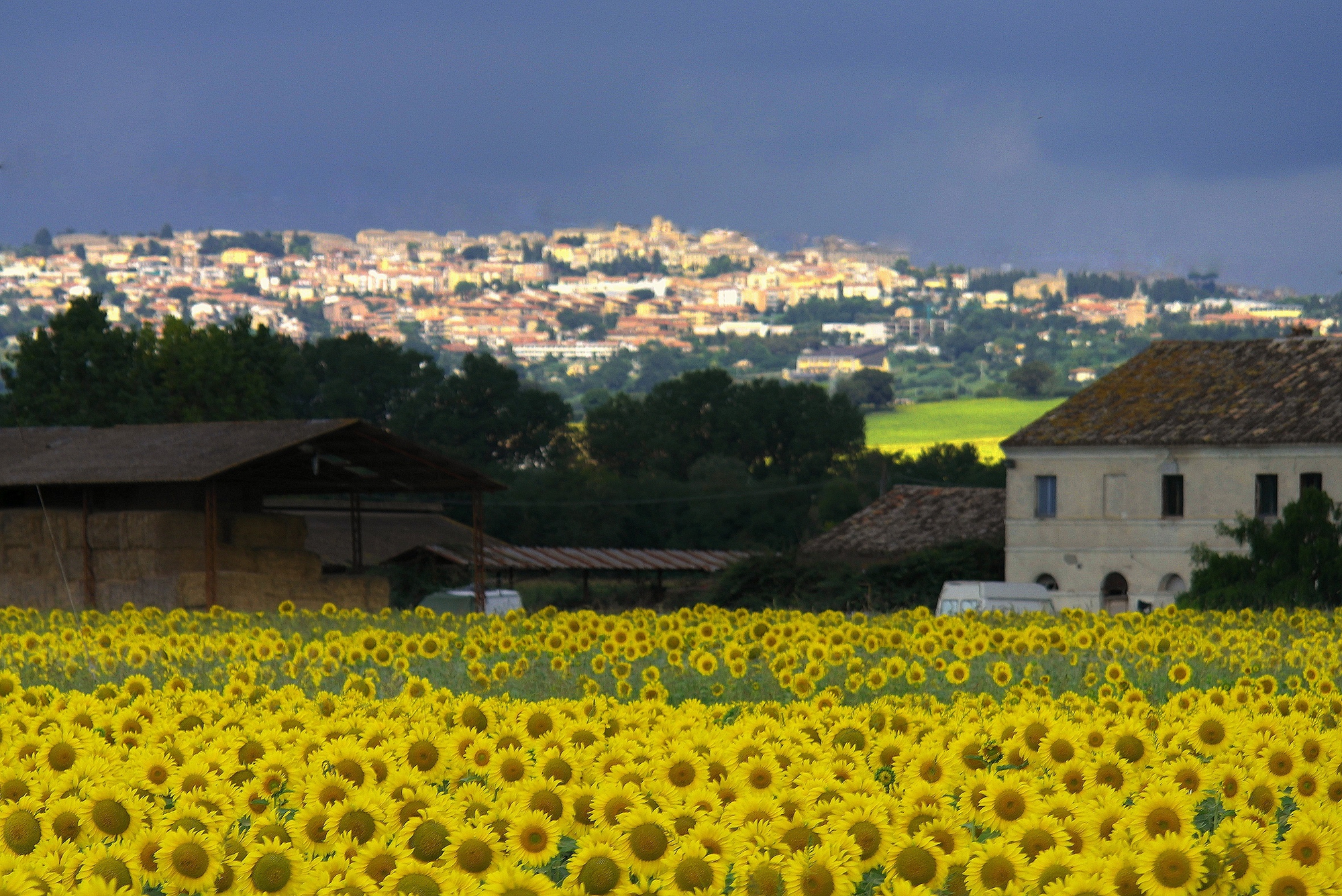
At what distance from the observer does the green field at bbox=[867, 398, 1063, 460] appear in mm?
153000

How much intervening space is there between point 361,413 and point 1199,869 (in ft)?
369

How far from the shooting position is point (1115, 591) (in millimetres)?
54594

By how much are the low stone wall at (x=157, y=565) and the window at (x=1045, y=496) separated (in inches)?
1063

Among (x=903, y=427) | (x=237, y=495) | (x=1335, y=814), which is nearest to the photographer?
(x=1335, y=814)

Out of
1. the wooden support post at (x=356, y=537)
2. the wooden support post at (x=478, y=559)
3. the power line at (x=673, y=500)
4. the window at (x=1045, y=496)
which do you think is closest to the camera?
the wooden support post at (x=478, y=559)

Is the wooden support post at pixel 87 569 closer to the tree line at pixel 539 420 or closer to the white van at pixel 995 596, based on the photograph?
the white van at pixel 995 596

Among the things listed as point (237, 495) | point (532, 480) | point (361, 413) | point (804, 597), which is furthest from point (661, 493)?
point (237, 495)

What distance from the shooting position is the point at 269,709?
8820mm

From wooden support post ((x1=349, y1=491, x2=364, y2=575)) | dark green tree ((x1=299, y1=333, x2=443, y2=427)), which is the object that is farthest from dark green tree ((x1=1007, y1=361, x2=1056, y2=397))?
wooden support post ((x1=349, y1=491, x2=364, y2=575))

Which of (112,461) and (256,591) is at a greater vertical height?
(112,461)

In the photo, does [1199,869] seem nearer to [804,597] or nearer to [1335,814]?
[1335,814]

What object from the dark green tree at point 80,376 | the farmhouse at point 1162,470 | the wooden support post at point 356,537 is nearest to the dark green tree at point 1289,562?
the farmhouse at point 1162,470

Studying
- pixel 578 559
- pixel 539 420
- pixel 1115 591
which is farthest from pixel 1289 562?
pixel 539 420

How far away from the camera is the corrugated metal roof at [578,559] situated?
5969cm
